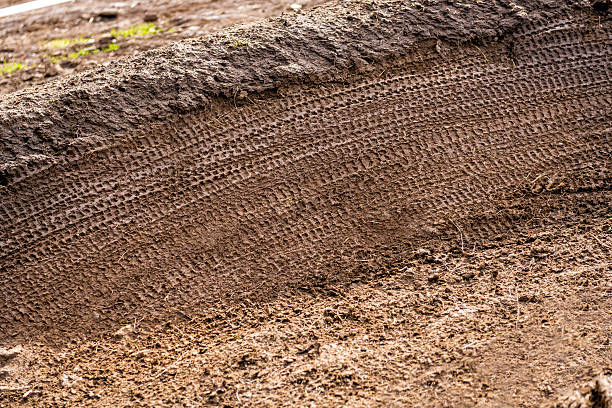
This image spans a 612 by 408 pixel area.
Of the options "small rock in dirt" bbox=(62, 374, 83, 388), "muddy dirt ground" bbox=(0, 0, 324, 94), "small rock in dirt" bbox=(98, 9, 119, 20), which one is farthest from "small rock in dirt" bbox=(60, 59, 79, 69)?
"small rock in dirt" bbox=(62, 374, 83, 388)

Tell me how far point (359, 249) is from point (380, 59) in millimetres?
1260

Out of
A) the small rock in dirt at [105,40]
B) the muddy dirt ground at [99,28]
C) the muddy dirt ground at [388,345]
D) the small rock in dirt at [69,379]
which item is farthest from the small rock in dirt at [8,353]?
the small rock in dirt at [105,40]

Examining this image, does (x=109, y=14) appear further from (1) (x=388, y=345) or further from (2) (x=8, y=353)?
(1) (x=388, y=345)

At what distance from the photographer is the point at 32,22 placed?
5.19m

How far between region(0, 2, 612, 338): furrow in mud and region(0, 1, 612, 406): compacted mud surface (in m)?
0.01

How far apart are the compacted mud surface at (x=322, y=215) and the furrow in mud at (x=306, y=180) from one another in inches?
0.5

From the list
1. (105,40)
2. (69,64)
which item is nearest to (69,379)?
(69,64)

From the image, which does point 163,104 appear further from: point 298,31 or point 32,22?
point 32,22

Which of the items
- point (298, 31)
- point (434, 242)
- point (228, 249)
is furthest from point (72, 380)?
point (298, 31)

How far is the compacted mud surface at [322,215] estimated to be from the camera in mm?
2770

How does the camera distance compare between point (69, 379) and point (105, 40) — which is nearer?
point (69, 379)

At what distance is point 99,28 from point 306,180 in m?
2.88

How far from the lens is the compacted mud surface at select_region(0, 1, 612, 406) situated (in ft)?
9.09

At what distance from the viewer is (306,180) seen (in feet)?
10.9
